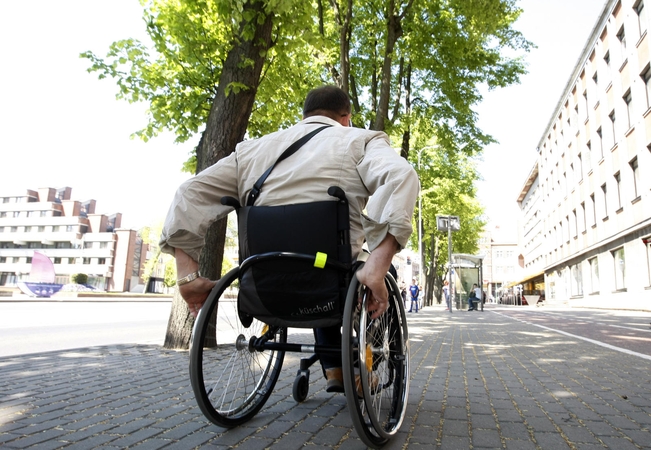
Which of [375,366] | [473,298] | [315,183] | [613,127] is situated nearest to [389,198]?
[315,183]

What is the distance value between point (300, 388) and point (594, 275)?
33.0 metres

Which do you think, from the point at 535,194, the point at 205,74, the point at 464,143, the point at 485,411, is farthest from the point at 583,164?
the point at 485,411

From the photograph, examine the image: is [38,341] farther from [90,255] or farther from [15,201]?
[15,201]

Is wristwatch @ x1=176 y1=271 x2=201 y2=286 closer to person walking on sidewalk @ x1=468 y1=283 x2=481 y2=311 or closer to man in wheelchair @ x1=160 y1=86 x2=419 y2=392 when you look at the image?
man in wheelchair @ x1=160 y1=86 x2=419 y2=392

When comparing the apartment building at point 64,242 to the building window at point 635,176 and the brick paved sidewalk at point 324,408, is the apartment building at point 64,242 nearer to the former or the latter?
the building window at point 635,176

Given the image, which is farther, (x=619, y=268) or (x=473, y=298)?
(x=473, y=298)

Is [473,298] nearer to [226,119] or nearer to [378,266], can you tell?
[226,119]

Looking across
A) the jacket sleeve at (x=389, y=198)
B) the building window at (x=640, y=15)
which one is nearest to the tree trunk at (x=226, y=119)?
the jacket sleeve at (x=389, y=198)

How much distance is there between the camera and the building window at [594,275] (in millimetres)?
31203

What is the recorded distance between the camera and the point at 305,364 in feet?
11.3

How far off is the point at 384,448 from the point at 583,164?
116ft

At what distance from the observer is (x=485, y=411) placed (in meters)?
3.46

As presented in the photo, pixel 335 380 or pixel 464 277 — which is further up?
pixel 464 277

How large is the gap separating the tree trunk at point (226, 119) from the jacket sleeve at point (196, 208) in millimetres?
4066
